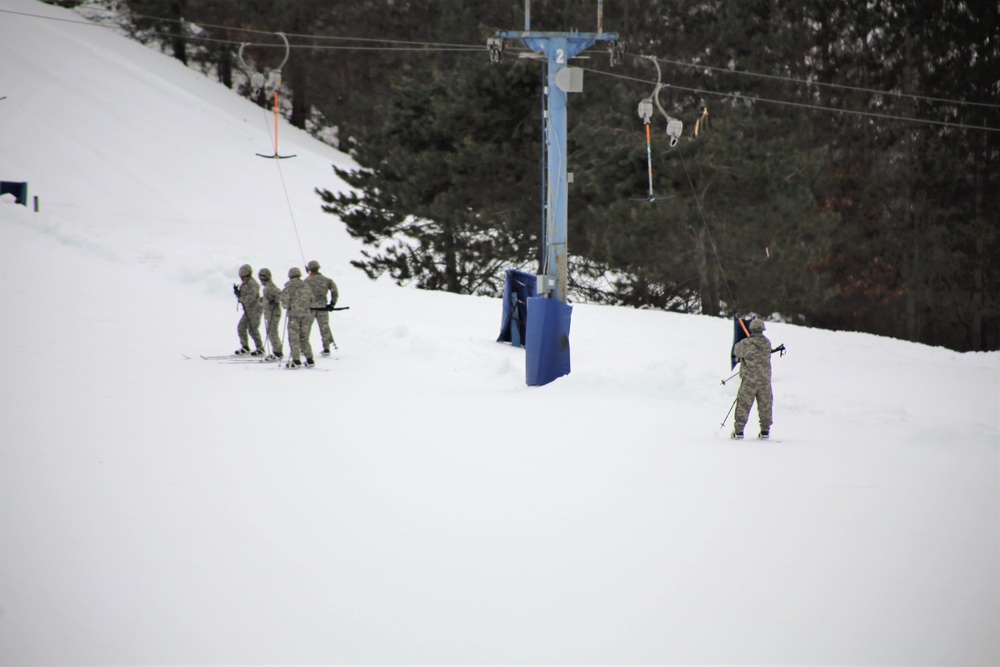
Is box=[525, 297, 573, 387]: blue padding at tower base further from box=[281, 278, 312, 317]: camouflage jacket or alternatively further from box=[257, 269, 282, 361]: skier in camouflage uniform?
box=[257, 269, 282, 361]: skier in camouflage uniform

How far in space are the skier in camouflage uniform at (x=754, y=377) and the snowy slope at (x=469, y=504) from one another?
1.01 ft

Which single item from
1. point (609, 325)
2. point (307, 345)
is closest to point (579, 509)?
point (307, 345)

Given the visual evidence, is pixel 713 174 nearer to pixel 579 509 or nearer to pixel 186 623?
pixel 579 509

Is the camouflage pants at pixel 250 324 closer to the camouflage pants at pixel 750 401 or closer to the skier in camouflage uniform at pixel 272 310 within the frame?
the skier in camouflage uniform at pixel 272 310

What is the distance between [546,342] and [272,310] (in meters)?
4.74

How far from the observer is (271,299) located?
1584cm

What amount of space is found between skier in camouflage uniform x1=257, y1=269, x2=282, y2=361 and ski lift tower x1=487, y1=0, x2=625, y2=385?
14.1ft

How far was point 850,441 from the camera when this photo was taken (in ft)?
34.2

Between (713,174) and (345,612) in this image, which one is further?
(713,174)

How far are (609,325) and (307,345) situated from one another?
888 centimetres

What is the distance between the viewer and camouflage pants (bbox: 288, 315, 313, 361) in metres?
15.2

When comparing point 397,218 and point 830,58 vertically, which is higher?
point 830,58

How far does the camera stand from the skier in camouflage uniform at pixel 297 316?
15180 mm

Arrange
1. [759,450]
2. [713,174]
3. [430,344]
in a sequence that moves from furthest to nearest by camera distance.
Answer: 1. [713,174]
2. [430,344]
3. [759,450]
